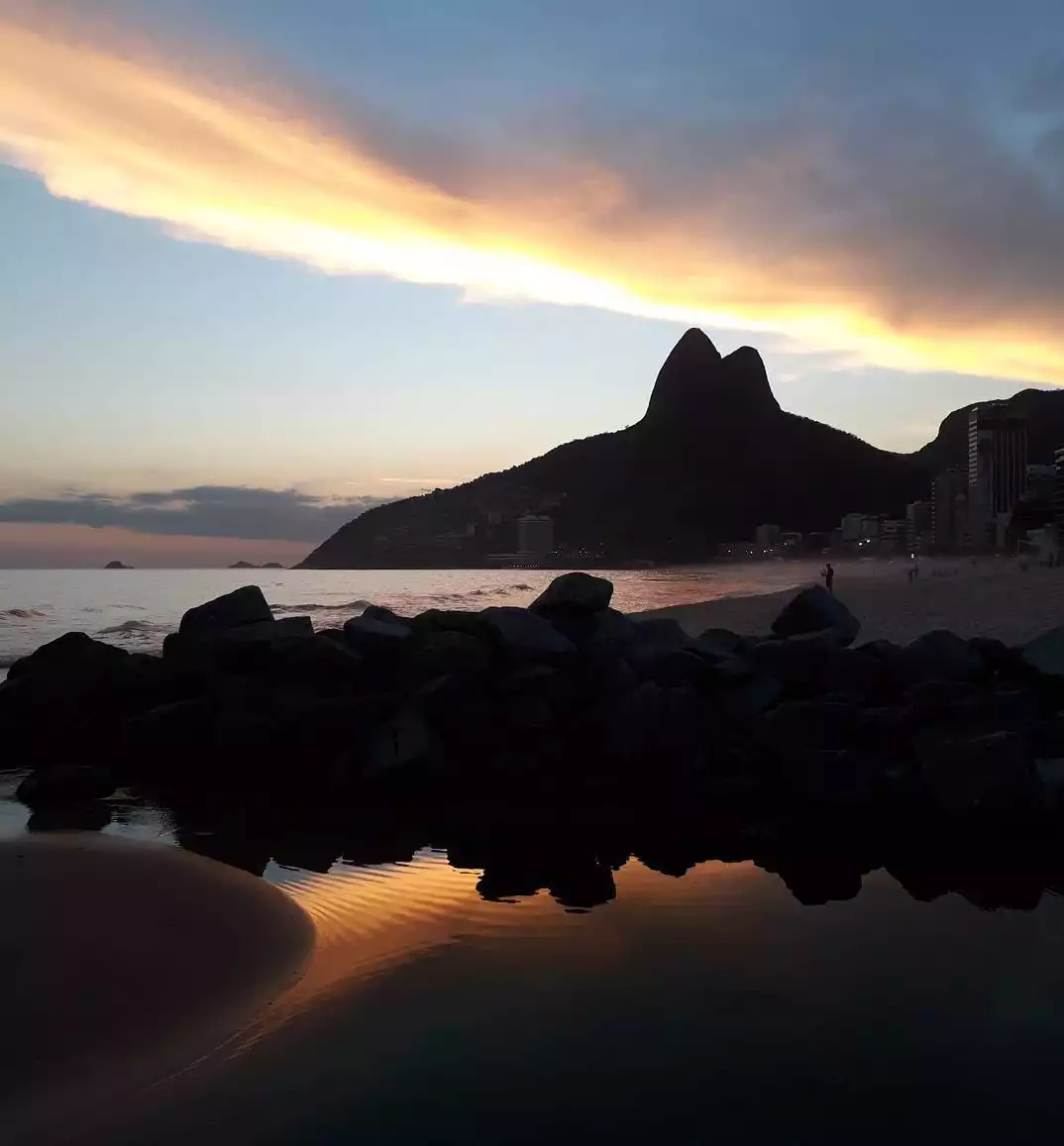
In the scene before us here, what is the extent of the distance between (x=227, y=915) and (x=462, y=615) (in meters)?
5.84

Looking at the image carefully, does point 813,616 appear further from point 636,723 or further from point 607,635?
point 636,723

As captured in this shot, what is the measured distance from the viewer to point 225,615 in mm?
10922

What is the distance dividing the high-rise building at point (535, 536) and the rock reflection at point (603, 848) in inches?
4759

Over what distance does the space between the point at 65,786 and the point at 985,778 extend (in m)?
7.53

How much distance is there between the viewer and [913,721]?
8562 mm

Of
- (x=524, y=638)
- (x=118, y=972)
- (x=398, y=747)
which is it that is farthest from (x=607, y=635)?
(x=118, y=972)

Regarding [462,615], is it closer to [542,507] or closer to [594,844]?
[594,844]

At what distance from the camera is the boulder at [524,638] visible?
934cm

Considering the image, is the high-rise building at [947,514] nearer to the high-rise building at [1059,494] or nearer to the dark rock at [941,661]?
the high-rise building at [1059,494]

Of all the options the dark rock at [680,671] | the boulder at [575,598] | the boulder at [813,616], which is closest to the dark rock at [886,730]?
the dark rock at [680,671]

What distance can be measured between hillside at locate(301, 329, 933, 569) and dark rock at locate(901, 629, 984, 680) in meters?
118

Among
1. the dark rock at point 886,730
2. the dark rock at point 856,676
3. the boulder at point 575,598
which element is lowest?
the dark rock at point 886,730

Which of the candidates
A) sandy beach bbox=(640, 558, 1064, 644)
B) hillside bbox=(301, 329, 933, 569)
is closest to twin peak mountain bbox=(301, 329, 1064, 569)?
hillside bbox=(301, 329, 933, 569)

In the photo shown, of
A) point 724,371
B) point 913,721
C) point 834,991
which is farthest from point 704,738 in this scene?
point 724,371
